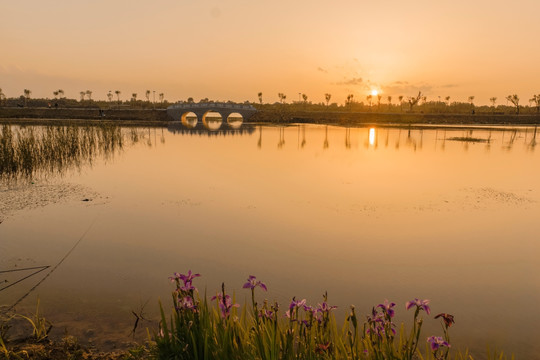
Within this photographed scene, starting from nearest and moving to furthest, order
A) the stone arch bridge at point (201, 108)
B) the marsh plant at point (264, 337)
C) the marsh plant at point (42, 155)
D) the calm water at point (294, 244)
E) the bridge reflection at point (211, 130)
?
the marsh plant at point (264, 337)
the calm water at point (294, 244)
the marsh plant at point (42, 155)
the bridge reflection at point (211, 130)
the stone arch bridge at point (201, 108)

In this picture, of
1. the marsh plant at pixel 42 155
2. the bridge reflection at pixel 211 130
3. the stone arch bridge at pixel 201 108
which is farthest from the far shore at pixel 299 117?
the marsh plant at pixel 42 155

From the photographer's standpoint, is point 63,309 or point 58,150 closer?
point 63,309

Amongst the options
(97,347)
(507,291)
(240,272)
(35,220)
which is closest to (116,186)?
(35,220)

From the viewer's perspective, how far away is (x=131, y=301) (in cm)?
663

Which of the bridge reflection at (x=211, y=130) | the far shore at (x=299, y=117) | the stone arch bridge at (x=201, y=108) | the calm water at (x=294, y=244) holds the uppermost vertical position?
the stone arch bridge at (x=201, y=108)

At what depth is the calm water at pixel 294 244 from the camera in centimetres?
662

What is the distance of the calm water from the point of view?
6.62 metres

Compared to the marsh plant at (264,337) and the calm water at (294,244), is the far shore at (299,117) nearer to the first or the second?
the calm water at (294,244)

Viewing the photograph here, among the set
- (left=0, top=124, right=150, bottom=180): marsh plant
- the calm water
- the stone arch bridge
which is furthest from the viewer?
the stone arch bridge

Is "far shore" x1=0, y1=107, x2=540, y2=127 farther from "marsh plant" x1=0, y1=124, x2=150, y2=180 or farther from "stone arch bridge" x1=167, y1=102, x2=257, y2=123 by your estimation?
"marsh plant" x1=0, y1=124, x2=150, y2=180

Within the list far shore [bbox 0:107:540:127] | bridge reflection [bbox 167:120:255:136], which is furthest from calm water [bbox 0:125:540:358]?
far shore [bbox 0:107:540:127]

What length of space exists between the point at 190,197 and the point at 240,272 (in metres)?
7.57

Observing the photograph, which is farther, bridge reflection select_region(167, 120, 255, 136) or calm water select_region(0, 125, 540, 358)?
bridge reflection select_region(167, 120, 255, 136)

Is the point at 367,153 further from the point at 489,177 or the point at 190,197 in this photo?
the point at 190,197
